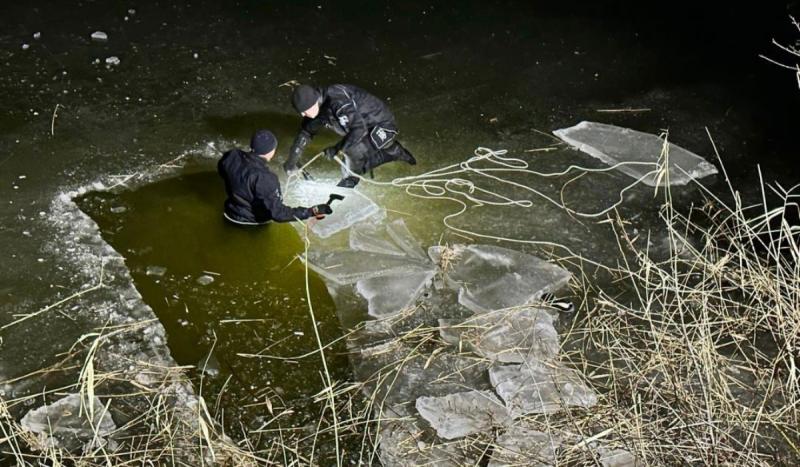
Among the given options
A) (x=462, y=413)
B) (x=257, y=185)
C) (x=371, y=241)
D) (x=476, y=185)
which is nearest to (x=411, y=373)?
(x=462, y=413)

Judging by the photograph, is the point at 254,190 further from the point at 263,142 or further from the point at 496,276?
the point at 496,276

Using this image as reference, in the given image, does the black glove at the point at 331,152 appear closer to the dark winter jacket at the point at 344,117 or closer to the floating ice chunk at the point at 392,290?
the dark winter jacket at the point at 344,117

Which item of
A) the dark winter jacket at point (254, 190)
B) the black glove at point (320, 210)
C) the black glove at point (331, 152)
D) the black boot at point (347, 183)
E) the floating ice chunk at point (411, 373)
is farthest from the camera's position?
the black glove at point (331, 152)

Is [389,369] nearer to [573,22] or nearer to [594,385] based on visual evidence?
[594,385]

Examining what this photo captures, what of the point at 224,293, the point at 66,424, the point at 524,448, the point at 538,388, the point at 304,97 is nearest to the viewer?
the point at 524,448

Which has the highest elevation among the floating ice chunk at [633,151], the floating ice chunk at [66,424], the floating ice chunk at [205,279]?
the floating ice chunk at [633,151]

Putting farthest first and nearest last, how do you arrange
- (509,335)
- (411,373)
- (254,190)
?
(254,190)
(509,335)
(411,373)

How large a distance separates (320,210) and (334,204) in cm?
32

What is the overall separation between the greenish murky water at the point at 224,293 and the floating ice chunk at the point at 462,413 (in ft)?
1.81

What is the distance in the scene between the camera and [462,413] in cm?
412

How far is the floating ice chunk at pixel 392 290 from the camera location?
4.79 m

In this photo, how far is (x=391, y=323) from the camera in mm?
4738

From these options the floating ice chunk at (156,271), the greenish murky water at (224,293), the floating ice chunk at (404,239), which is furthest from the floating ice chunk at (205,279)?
the floating ice chunk at (404,239)

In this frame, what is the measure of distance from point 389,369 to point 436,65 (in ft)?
11.6
